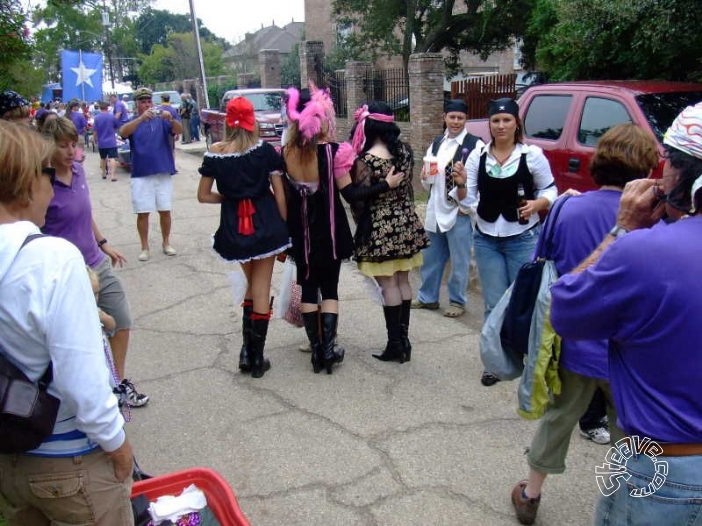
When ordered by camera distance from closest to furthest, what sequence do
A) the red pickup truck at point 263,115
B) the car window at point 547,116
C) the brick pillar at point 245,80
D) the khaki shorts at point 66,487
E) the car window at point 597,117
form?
the khaki shorts at point 66,487
the car window at point 597,117
the car window at point 547,116
the red pickup truck at point 263,115
the brick pillar at point 245,80

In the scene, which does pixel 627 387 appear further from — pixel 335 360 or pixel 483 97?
pixel 483 97

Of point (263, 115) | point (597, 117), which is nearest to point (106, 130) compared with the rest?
point (263, 115)

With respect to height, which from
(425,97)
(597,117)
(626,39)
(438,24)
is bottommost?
(597,117)

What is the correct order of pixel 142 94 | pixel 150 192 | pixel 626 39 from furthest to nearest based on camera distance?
pixel 626 39 → pixel 150 192 → pixel 142 94

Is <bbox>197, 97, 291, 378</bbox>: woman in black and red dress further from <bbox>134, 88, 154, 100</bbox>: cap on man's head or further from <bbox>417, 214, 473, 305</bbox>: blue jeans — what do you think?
<bbox>134, 88, 154, 100</bbox>: cap on man's head

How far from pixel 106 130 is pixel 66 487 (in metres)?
13.3

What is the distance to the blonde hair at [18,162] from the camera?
167 cm

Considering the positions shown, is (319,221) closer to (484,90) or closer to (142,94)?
(142,94)

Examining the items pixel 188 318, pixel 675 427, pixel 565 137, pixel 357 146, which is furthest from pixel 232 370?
pixel 565 137

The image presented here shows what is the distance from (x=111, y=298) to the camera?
3715 millimetres

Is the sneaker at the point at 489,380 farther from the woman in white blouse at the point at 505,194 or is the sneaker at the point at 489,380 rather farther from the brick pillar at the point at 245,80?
the brick pillar at the point at 245,80

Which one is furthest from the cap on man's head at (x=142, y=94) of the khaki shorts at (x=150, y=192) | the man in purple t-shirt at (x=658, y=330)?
the man in purple t-shirt at (x=658, y=330)

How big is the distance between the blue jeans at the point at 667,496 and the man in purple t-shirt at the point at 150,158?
21.5 ft

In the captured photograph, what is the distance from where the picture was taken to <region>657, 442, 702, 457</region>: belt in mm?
1671
